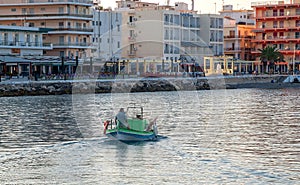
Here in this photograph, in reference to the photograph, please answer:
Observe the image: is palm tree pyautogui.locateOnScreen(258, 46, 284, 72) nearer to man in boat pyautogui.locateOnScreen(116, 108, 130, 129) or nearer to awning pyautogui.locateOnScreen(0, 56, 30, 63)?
awning pyautogui.locateOnScreen(0, 56, 30, 63)

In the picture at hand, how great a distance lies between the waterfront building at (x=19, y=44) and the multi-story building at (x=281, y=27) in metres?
51.2

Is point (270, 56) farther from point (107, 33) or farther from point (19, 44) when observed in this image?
point (19, 44)

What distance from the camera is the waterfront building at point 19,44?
328 ft

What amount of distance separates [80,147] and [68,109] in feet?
85.5

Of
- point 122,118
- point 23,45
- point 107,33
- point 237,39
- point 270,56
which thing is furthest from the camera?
point 237,39

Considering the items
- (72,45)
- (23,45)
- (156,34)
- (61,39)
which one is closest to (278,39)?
(156,34)

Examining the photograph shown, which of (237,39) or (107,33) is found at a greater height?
(107,33)

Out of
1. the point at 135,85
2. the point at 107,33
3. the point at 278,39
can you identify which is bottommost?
the point at 135,85

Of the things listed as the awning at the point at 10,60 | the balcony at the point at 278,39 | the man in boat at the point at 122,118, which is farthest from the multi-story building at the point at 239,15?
the man in boat at the point at 122,118

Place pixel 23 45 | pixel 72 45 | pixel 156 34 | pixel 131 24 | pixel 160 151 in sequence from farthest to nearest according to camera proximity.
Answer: pixel 131 24 → pixel 156 34 → pixel 72 45 → pixel 23 45 → pixel 160 151

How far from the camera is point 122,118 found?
3647 cm

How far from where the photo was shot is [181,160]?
3186 cm

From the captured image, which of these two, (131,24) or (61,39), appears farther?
(131,24)

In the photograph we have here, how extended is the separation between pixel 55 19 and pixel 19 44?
14.8 metres
